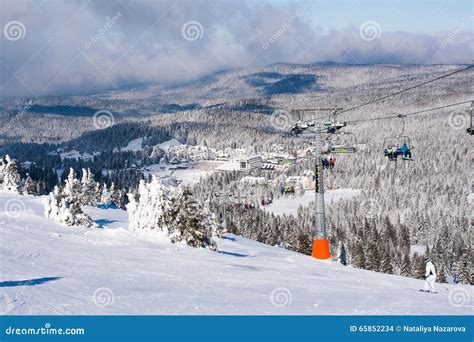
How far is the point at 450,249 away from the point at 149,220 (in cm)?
10002

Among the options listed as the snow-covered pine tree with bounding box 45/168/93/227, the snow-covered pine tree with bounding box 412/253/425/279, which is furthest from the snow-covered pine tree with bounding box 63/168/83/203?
the snow-covered pine tree with bounding box 412/253/425/279

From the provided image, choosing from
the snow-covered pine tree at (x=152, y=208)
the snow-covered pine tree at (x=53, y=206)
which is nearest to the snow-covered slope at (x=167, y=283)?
the snow-covered pine tree at (x=152, y=208)

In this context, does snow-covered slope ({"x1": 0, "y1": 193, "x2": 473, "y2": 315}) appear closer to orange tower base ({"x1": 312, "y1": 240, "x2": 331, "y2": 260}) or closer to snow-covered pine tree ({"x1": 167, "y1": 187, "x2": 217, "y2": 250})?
snow-covered pine tree ({"x1": 167, "y1": 187, "x2": 217, "y2": 250})

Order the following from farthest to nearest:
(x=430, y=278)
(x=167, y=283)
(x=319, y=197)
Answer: (x=319, y=197)
(x=430, y=278)
(x=167, y=283)

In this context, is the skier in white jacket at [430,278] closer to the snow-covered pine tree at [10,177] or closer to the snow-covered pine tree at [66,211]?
the snow-covered pine tree at [66,211]

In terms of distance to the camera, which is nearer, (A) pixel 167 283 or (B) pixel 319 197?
(A) pixel 167 283

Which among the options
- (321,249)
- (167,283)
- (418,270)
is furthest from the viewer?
(418,270)

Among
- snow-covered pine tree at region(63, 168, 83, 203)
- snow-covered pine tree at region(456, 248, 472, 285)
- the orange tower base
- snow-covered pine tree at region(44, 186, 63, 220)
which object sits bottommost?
snow-covered pine tree at region(456, 248, 472, 285)

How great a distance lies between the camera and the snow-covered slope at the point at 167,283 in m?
12.2

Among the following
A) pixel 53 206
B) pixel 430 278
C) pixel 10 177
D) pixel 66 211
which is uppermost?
pixel 10 177

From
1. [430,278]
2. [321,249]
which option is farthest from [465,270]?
[430,278]

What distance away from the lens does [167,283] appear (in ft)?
50.0

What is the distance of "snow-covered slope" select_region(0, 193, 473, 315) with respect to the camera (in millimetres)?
12203

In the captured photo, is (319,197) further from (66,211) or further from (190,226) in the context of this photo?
(66,211)
